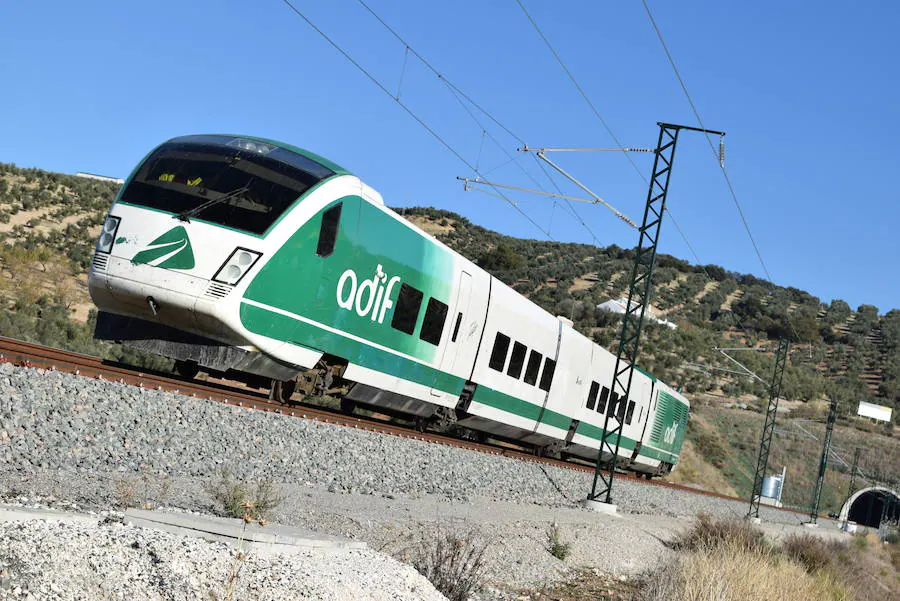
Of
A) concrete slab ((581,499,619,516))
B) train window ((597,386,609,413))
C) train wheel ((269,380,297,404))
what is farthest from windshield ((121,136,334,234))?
train window ((597,386,609,413))

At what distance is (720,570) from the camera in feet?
33.6

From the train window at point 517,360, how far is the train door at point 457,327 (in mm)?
2512

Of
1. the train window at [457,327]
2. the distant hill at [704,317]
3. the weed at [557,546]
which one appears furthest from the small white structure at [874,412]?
the weed at [557,546]

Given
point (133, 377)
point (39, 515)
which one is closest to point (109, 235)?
point (133, 377)

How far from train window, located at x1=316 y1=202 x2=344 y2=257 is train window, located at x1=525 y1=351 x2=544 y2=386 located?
8616mm

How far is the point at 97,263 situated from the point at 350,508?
4.92 m

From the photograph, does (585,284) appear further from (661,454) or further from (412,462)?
(412,462)

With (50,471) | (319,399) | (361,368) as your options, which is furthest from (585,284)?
(50,471)

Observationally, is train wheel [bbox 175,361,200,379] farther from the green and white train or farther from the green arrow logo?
the green arrow logo

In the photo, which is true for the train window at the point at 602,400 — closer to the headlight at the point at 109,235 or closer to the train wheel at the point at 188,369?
the train wheel at the point at 188,369

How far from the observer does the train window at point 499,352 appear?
62.1 ft

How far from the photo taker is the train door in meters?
17.0

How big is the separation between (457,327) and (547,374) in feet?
17.4

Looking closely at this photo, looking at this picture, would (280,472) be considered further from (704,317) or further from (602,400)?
(704,317)
